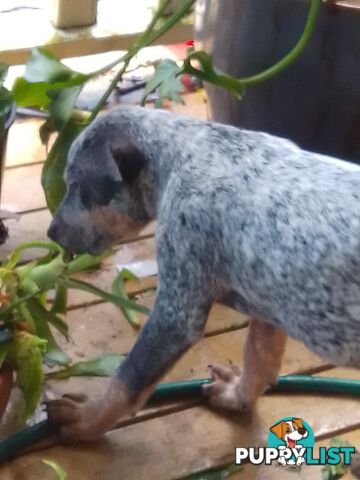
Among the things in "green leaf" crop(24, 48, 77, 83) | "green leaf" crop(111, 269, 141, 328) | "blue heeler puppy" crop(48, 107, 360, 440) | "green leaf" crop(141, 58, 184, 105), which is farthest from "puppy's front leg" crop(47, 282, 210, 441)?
"green leaf" crop(24, 48, 77, 83)

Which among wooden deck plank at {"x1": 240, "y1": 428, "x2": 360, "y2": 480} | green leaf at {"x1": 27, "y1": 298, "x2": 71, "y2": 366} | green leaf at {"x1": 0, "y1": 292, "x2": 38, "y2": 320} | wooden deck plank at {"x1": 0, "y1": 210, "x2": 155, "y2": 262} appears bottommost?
wooden deck plank at {"x1": 240, "y1": 428, "x2": 360, "y2": 480}

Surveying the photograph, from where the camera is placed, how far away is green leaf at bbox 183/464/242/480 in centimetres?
164

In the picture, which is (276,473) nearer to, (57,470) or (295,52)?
(57,470)

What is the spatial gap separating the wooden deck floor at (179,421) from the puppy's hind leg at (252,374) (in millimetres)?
32

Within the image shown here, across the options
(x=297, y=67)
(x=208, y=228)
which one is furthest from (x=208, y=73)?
(x=208, y=228)

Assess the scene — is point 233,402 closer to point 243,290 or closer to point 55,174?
point 243,290

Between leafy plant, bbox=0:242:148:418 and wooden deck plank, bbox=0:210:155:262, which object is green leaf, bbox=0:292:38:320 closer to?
leafy plant, bbox=0:242:148:418

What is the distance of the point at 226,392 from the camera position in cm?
178

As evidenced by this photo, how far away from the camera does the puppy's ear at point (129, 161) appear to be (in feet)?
5.03

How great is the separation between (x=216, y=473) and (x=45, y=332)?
42cm

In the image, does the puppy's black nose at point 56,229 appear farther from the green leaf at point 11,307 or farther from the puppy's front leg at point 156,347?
the puppy's front leg at point 156,347

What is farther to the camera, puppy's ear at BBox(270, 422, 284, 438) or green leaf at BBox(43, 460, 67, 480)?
puppy's ear at BBox(270, 422, 284, 438)

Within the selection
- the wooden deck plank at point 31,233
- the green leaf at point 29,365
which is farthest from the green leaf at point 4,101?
the green leaf at point 29,365

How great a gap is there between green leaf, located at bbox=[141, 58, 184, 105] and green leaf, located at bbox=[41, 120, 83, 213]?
7.1 inches
